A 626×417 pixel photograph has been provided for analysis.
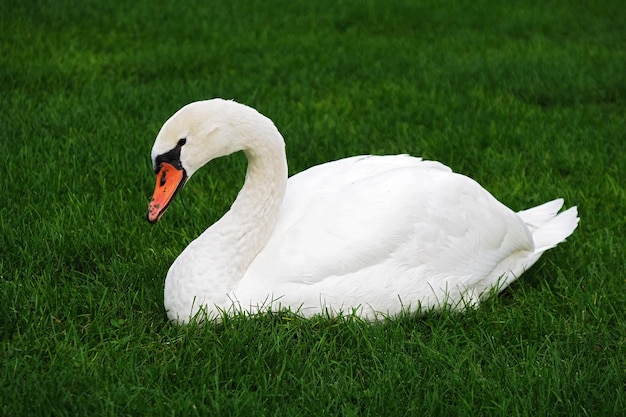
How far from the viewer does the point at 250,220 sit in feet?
13.0

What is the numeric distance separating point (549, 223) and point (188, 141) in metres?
2.20

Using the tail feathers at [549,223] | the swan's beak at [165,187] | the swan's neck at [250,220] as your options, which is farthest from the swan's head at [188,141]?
the tail feathers at [549,223]

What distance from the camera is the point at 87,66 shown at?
322 inches

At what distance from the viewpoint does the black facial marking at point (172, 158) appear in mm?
3572

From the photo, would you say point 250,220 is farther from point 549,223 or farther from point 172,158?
point 549,223

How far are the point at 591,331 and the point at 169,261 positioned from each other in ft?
6.59

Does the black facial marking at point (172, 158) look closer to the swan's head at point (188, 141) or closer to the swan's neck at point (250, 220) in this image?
the swan's head at point (188, 141)

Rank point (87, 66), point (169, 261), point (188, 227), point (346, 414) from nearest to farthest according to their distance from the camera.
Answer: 1. point (346, 414)
2. point (169, 261)
3. point (188, 227)
4. point (87, 66)

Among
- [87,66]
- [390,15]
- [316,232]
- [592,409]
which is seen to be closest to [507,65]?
[390,15]

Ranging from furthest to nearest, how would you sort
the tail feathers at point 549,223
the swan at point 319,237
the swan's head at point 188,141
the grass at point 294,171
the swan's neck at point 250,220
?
the tail feathers at point 549,223, the swan's neck at point 250,220, the swan at point 319,237, the swan's head at point 188,141, the grass at point 294,171

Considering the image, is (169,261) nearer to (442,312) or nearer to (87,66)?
(442,312)

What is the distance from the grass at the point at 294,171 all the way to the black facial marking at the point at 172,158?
0.69m

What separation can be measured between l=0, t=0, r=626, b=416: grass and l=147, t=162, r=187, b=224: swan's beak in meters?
0.53

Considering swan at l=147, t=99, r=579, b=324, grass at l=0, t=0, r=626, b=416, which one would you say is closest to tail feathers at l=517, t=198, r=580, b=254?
grass at l=0, t=0, r=626, b=416
